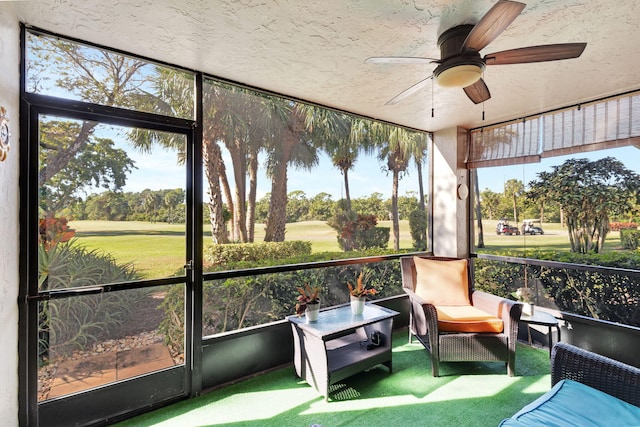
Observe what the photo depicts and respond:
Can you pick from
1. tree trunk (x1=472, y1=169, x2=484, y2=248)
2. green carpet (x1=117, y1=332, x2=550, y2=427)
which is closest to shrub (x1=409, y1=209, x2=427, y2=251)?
tree trunk (x1=472, y1=169, x2=484, y2=248)

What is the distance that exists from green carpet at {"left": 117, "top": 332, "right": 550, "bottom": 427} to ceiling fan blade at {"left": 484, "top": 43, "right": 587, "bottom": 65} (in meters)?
2.31

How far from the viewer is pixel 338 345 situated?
8.88 feet

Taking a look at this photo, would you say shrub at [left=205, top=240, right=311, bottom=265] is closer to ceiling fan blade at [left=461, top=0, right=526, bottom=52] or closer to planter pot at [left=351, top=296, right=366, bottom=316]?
planter pot at [left=351, top=296, right=366, bottom=316]

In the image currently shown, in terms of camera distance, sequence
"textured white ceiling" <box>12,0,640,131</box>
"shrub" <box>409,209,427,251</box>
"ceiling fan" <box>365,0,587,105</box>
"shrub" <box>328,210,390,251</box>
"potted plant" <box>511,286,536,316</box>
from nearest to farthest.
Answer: "ceiling fan" <box>365,0,587,105</box>, "textured white ceiling" <box>12,0,640,131</box>, "potted plant" <box>511,286,536,316</box>, "shrub" <box>328,210,390,251</box>, "shrub" <box>409,209,427,251</box>

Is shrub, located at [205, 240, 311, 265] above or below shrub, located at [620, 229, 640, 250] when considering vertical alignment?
below

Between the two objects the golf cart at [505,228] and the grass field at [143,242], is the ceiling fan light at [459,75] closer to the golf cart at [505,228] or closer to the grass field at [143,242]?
the grass field at [143,242]

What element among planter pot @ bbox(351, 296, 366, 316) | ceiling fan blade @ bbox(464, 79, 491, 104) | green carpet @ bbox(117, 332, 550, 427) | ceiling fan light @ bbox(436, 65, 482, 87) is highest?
ceiling fan blade @ bbox(464, 79, 491, 104)

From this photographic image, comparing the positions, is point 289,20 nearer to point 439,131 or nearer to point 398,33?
point 398,33

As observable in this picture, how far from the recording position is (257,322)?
279 cm

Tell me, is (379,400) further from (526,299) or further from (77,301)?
(77,301)

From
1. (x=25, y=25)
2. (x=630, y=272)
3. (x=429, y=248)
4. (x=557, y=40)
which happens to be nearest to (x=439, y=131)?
(x=429, y=248)

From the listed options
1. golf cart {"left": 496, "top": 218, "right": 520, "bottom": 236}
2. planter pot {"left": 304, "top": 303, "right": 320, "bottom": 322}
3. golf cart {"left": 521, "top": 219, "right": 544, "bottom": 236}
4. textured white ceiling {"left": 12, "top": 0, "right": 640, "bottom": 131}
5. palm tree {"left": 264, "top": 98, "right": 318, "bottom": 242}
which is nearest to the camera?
textured white ceiling {"left": 12, "top": 0, "right": 640, "bottom": 131}

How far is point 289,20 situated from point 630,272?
3647mm

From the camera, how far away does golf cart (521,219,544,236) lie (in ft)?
11.2
